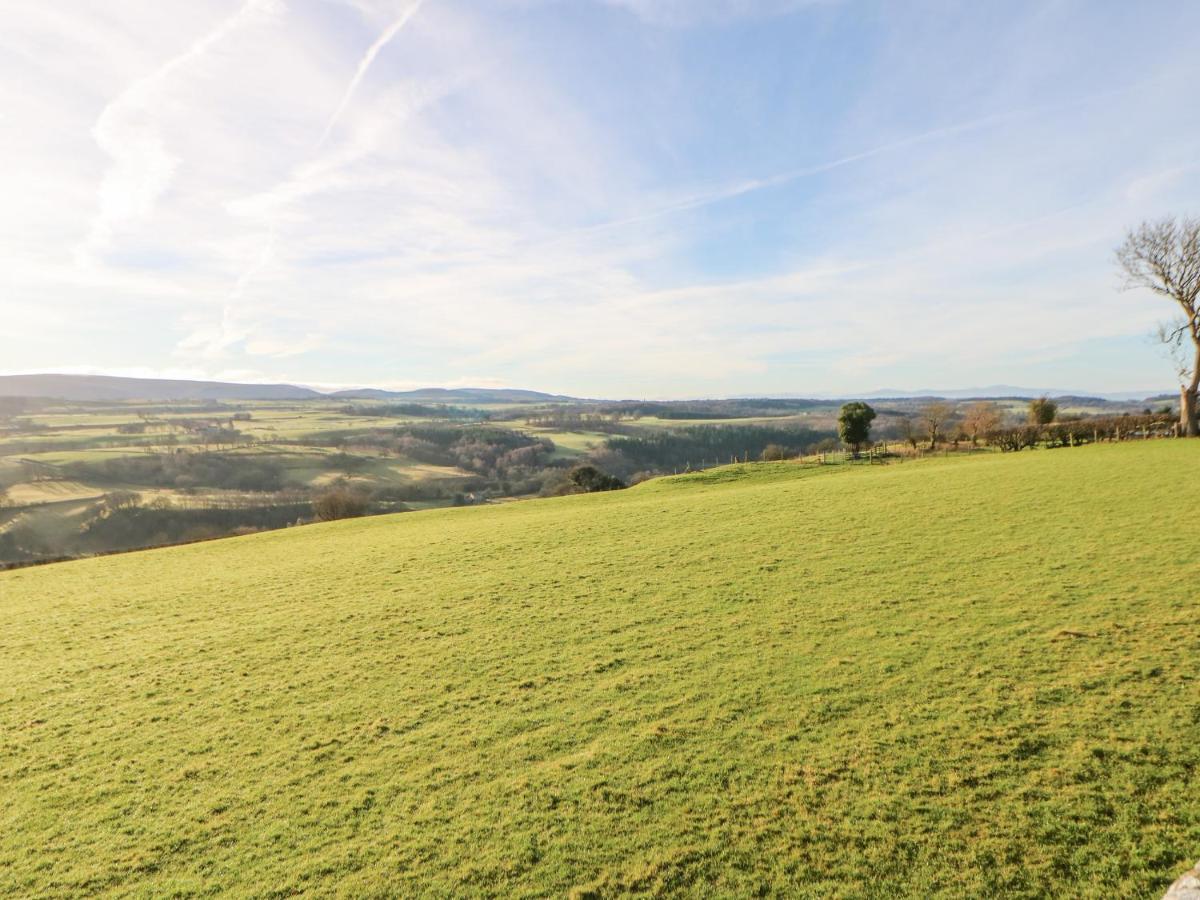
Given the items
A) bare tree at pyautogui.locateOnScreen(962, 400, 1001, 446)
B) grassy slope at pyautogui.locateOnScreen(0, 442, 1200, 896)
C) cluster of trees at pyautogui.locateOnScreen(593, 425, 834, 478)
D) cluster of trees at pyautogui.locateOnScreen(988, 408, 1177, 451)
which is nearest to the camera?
grassy slope at pyautogui.locateOnScreen(0, 442, 1200, 896)

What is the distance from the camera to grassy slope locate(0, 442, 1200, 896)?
18.1 ft

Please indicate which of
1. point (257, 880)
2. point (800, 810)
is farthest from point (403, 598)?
point (800, 810)

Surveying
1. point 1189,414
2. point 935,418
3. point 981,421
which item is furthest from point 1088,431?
point 981,421

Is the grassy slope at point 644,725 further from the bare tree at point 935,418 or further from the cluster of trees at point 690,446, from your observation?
the cluster of trees at point 690,446

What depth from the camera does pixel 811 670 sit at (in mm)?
8891

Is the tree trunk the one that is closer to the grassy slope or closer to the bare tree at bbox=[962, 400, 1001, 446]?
the bare tree at bbox=[962, 400, 1001, 446]

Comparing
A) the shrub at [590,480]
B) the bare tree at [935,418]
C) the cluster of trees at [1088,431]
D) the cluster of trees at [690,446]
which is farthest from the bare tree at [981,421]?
the cluster of trees at [690,446]

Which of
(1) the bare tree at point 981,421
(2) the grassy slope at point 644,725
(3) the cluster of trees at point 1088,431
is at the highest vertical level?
(1) the bare tree at point 981,421

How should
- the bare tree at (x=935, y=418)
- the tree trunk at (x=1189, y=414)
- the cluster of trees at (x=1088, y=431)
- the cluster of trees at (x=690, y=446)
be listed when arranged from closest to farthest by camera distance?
the tree trunk at (x=1189, y=414) < the cluster of trees at (x=1088, y=431) < the bare tree at (x=935, y=418) < the cluster of trees at (x=690, y=446)

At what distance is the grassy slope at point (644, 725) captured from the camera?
550 centimetres

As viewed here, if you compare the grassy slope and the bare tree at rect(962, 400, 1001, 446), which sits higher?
the bare tree at rect(962, 400, 1001, 446)

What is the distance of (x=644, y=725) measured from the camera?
7762 millimetres

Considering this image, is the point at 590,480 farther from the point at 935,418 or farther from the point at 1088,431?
the point at 1088,431

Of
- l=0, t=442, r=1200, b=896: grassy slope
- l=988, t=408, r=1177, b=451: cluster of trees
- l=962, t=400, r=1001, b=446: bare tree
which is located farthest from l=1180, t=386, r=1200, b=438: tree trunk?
l=0, t=442, r=1200, b=896: grassy slope
